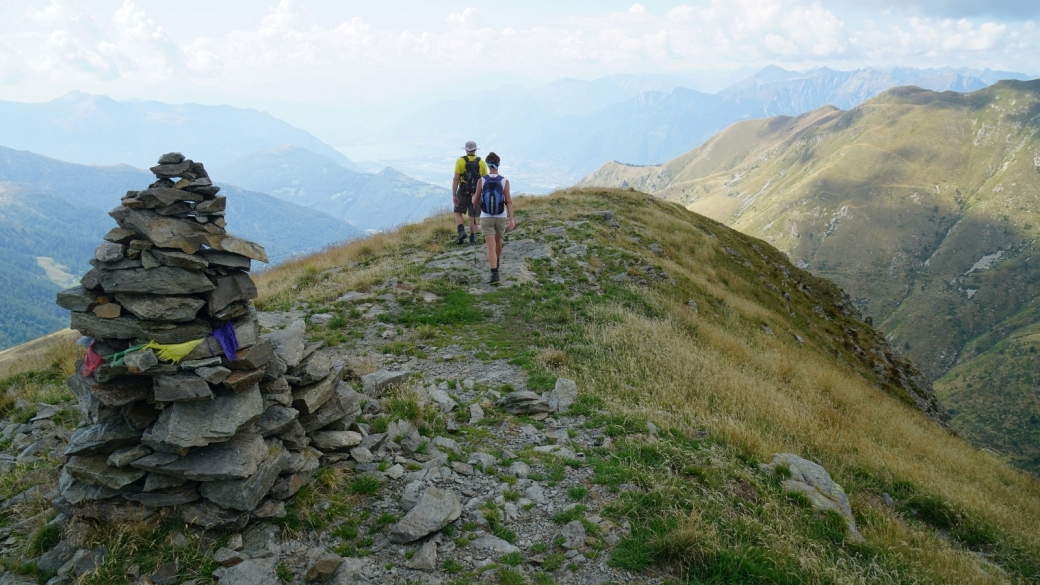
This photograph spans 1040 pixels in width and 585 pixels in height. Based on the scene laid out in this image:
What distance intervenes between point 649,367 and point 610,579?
5844 mm

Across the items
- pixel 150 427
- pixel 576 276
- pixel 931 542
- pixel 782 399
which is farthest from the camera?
pixel 576 276

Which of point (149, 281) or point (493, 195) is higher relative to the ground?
point (493, 195)

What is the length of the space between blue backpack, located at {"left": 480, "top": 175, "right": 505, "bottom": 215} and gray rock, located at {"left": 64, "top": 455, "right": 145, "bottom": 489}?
1100 cm

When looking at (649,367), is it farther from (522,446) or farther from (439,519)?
(439,519)

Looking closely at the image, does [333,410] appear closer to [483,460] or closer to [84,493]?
[483,460]

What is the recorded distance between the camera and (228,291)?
6086 millimetres

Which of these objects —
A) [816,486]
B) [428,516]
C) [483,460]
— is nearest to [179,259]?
[428,516]

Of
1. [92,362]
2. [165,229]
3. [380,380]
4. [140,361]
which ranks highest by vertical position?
[165,229]

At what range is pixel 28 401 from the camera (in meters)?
9.09

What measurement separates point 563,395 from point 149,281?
6.41 metres

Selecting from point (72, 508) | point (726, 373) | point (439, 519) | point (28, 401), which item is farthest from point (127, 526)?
point (726, 373)

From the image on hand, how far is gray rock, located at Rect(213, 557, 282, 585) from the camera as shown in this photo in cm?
493

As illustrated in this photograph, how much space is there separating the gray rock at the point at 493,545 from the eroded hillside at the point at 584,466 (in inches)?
0.9

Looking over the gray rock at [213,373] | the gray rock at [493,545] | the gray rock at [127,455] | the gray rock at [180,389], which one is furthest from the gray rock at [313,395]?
the gray rock at [493,545]
